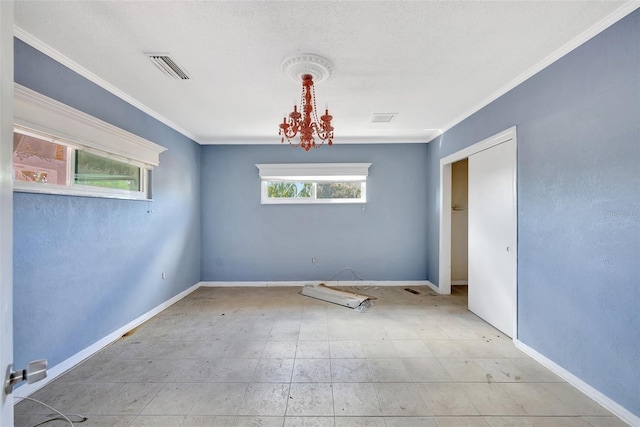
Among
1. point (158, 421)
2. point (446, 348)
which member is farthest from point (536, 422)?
point (158, 421)

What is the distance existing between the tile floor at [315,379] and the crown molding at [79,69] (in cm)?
255

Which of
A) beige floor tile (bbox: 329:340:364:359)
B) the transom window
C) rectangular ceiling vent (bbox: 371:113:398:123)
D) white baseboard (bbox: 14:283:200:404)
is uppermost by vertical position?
rectangular ceiling vent (bbox: 371:113:398:123)

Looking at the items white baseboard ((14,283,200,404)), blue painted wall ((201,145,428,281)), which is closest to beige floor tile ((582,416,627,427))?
blue painted wall ((201,145,428,281))

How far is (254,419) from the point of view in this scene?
171cm

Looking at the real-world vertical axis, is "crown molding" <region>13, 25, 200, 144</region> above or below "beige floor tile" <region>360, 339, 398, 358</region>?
above

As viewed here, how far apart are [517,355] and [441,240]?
191cm

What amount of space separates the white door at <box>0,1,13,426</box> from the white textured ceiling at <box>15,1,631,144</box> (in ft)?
3.91

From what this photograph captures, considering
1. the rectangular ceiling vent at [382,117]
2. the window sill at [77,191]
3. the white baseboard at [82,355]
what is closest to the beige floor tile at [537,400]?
the rectangular ceiling vent at [382,117]

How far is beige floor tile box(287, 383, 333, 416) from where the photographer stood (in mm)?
1771

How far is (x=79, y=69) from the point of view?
2.31m

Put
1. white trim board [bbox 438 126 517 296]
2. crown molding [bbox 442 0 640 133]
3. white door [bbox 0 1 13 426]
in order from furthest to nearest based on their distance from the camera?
white trim board [bbox 438 126 517 296]
crown molding [bbox 442 0 640 133]
white door [bbox 0 1 13 426]

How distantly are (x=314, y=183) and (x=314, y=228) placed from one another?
2.66 feet

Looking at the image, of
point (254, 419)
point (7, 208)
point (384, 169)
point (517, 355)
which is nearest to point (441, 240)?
point (384, 169)

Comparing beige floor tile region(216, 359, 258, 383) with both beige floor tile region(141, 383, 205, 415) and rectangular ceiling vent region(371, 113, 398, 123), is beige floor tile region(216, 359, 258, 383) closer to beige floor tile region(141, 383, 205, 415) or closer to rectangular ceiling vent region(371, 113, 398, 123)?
beige floor tile region(141, 383, 205, 415)
